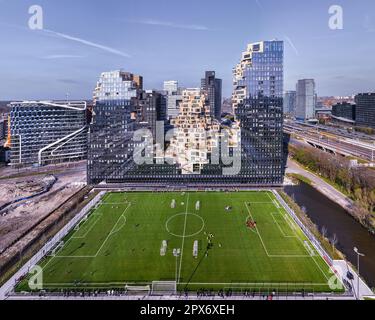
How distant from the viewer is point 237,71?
25.7 m

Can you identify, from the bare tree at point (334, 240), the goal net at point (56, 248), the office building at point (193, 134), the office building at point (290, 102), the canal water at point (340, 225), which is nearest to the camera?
the canal water at point (340, 225)

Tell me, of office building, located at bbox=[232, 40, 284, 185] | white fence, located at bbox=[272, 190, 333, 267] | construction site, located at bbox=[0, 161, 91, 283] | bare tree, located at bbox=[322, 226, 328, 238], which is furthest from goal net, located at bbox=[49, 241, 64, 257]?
office building, located at bbox=[232, 40, 284, 185]

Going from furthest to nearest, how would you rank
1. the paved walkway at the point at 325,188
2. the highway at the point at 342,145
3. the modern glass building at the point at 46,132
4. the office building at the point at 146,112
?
the modern glass building at the point at 46,132 → the highway at the point at 342,145 → the office building at the point at 146,112 → the paved walkway at the point at 325,188

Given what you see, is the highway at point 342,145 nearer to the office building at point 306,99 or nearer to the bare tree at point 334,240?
the bare tree at point 334,240

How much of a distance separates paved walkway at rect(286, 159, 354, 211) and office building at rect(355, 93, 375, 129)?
95.4 ft

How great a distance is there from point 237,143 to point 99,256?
47.3 ft

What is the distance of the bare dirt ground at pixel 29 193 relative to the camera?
54.3 ft

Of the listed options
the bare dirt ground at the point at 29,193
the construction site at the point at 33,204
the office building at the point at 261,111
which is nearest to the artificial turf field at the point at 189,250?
the construction site at the point at 33,204

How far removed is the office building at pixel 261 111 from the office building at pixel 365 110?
35846 millimetres

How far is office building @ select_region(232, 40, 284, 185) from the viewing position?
2406 cm

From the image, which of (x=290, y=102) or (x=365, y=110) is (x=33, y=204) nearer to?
(x=365, y=110)

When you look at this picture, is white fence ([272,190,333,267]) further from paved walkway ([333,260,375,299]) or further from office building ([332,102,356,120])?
office building ([332,102,356,120])
